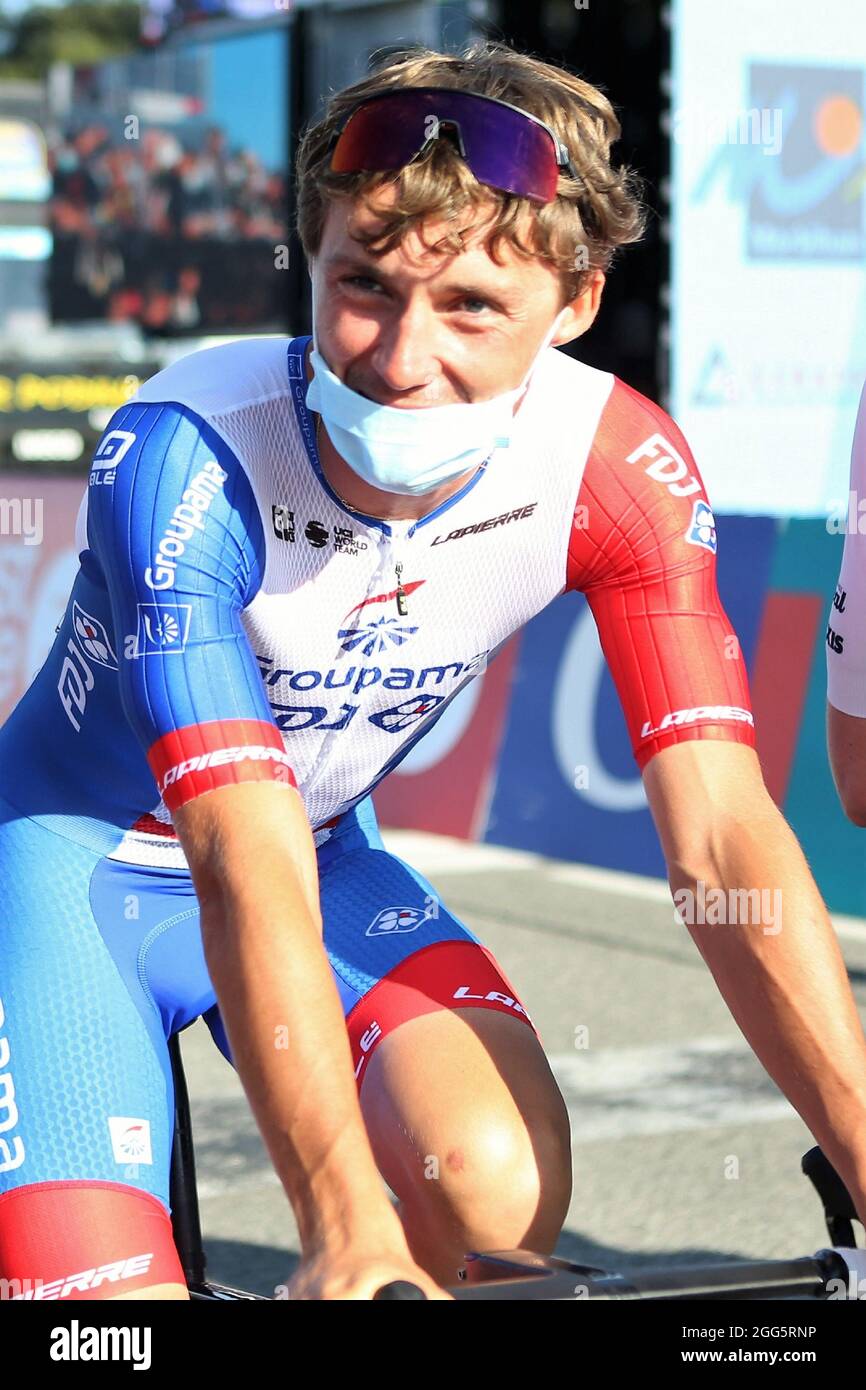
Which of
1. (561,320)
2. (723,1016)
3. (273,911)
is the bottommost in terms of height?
(723,1016)

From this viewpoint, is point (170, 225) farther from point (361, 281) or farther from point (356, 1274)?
point (356, 1274)

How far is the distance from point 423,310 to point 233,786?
576 millimetres

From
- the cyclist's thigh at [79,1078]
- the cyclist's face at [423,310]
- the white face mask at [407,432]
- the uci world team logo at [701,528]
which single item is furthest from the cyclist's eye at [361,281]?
the cyclist's thigh at [79,1078]

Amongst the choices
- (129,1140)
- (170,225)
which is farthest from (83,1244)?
(170,225)

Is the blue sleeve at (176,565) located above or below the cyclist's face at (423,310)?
below

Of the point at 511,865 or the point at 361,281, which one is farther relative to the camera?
the point at 511,865

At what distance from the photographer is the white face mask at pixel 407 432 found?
2209mm

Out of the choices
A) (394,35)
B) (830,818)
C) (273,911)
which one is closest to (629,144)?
(830,818)

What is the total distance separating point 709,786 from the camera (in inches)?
95.3

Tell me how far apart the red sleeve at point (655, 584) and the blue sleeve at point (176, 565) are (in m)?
0.48

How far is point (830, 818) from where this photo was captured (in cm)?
748

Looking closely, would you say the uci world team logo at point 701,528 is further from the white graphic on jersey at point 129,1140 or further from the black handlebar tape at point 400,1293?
the black handlebar tape at point 400,1293
